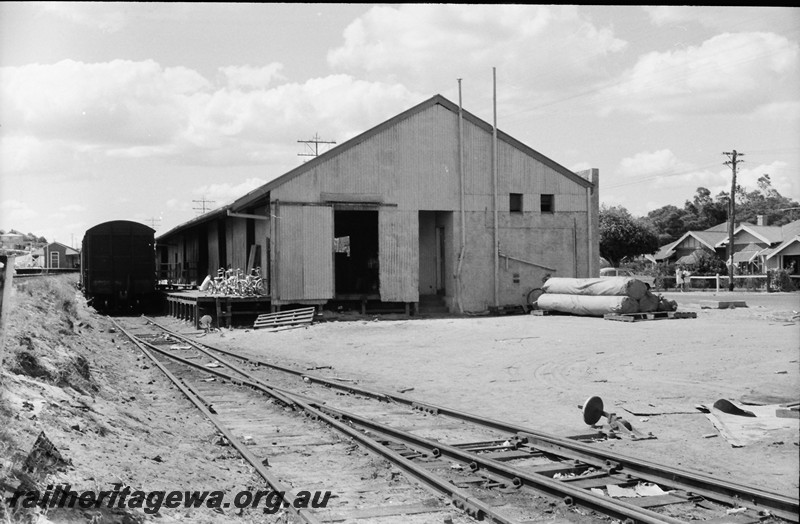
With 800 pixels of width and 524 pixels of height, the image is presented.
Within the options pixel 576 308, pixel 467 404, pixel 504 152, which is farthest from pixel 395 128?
pixel 467 404

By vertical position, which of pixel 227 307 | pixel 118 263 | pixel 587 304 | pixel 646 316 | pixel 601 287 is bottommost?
pixel 646 316

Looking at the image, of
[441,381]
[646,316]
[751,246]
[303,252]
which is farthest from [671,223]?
[441,381]

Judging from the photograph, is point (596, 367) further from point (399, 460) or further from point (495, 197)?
point (495, 197)

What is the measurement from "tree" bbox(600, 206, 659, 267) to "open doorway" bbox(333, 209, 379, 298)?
37225 millimetres

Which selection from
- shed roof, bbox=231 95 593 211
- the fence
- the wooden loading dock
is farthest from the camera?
the fence

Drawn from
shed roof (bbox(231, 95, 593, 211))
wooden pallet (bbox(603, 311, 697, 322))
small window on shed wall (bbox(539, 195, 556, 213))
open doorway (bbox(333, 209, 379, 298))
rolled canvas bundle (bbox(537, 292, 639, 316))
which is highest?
shed roof (bbox(231, 95, 593, 211))

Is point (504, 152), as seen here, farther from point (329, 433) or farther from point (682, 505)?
point (682, 505)

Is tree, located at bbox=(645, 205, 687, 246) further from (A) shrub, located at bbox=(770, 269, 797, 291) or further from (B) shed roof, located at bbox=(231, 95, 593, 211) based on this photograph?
(B) shed roof, located at bbox=(231, 95, 593, 211)

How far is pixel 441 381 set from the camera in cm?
1446

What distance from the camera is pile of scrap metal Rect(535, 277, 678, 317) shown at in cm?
2245

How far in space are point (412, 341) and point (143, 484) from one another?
47.1ft

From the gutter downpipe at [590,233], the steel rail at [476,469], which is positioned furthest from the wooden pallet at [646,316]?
the steel rail at [476,469]

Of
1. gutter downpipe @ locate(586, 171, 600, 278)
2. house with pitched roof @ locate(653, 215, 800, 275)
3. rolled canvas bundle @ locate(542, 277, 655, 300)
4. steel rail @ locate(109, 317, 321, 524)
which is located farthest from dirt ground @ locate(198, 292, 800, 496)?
house with pitched roof @ locate(653, 215, 800, 275)

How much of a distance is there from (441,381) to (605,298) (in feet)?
33.2
